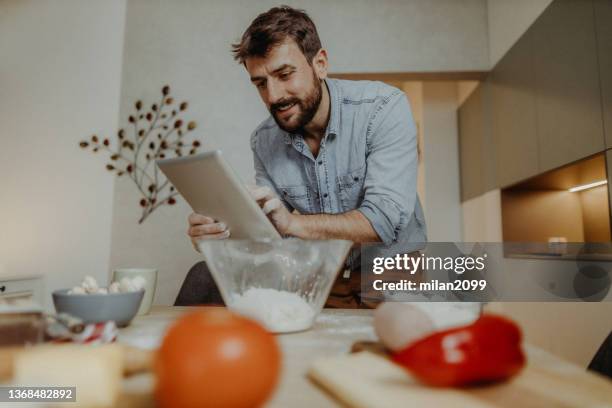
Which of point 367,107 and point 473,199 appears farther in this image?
point 473,199

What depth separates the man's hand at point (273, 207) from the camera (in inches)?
34.4

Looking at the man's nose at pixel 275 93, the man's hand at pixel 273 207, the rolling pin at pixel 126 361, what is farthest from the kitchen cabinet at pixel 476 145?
the rolling pin at pixel 126 361

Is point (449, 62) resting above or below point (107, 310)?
above

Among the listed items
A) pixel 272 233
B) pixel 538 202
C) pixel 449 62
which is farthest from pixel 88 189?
pixel 538 202

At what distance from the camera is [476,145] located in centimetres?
265

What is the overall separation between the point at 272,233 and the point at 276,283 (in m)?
0.14

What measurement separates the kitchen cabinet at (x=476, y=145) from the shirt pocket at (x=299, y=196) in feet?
4.69

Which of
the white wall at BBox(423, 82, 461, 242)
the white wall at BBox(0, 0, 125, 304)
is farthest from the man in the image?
the white wall at BBox(423, 82, 461, 242)

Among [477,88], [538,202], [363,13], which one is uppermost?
[363,13]

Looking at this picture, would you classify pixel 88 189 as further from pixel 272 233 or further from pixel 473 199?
pixel 473 199

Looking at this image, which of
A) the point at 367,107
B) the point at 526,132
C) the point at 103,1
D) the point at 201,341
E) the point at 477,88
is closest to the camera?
the point at 201,341

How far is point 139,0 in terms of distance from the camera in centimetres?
244

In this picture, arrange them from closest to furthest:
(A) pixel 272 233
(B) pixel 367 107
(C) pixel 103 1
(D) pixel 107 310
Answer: (D) pixel 107 310
(A) pixel 272 233
(B) pixel 367 107
(C) pixel 103 1

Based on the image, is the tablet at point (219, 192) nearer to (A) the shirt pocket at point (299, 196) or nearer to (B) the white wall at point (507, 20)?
(A) the shirt pocket at point (299, 196)
